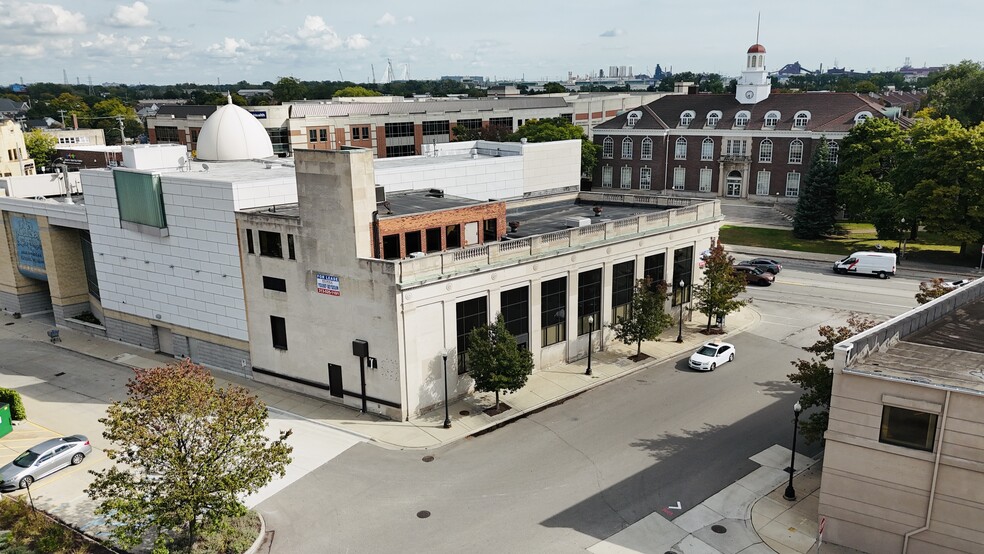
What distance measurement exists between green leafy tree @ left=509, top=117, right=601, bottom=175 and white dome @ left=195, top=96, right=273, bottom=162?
164 feet

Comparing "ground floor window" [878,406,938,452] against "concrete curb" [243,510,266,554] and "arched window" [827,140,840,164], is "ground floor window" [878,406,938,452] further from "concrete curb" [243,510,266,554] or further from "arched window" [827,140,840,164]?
"arched window" [827,140,840,164]

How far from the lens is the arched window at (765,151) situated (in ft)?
298

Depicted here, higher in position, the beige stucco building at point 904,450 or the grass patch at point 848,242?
the beige stucco building at point 904,450

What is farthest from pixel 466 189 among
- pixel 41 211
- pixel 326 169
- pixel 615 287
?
pixel 41 211

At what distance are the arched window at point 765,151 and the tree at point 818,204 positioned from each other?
47.0 ft

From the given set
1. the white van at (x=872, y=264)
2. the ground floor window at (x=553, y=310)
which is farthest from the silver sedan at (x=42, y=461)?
the white van at (x=872, y=264)

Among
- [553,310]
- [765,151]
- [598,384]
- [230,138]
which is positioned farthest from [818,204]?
[230,138]

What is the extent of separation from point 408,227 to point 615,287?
13989 millimetres

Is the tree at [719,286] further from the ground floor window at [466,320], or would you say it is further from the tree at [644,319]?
the ground floor window at [466,320]

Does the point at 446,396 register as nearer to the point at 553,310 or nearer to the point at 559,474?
the point at 559,474

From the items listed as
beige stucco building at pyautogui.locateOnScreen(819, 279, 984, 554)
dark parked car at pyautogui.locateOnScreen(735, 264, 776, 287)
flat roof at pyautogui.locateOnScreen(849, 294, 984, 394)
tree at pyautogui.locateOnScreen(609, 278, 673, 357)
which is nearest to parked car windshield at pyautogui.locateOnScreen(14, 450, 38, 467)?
tree at pyautogui.locateOnScreen(609, 278, 673, 357)

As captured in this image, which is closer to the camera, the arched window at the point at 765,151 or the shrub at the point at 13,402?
the shrub at the point at 13,402

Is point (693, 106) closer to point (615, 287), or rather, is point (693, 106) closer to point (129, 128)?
point (615, 287)

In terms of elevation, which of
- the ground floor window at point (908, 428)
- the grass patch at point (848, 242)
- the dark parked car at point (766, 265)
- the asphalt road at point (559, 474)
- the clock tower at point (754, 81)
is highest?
the clock tower at point (754, 81)
